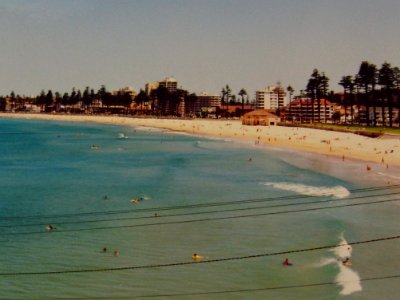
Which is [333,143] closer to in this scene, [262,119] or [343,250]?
[262,119]

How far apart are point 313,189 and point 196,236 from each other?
19.8 metres

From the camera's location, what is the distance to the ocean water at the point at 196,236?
2317 centimetres

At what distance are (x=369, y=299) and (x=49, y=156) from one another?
238ft

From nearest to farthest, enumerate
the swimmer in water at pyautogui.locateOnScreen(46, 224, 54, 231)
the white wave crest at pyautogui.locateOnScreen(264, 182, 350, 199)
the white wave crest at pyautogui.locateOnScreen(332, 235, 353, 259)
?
the white wave crest at pyautogui.locateOnScreen(332, 235, 353, 259) < the swimmer in water at pyautogui.locateOnScreen(46, 224, 54, 231) < the white wave crest at pyautogui.locateOnScreen(264, 182, 350, 199)

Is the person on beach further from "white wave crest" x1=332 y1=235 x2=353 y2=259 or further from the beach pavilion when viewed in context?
the beach pavilion

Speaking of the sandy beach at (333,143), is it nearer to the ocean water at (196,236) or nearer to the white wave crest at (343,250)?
the ocean water at (196,236)

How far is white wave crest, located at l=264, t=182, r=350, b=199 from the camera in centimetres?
4541

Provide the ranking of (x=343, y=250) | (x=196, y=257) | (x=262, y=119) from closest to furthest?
(x=196, y=257)
(x=343, y=250)
(x=262, y=119)

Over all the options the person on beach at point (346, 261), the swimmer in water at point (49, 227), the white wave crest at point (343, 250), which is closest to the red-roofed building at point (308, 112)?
the swimmer in water at point (49, 227)

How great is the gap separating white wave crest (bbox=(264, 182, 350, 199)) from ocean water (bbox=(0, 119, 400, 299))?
162 millimetres

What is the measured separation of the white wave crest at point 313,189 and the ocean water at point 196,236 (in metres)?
0.16

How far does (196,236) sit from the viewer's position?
103 feet

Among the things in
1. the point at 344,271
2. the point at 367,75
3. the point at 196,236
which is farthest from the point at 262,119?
the point at 344,271

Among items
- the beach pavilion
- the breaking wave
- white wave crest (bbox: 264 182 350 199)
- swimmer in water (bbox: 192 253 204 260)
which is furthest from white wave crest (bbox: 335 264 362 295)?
the beach pavilion
